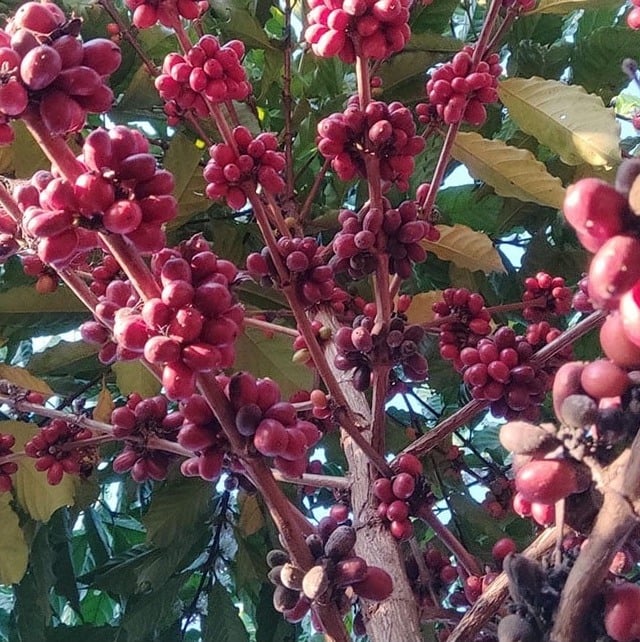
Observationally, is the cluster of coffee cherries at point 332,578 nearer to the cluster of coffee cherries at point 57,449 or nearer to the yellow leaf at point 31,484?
the cluster of coffee cherries at point 57,449

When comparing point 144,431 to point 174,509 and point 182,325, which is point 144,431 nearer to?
point 182,325

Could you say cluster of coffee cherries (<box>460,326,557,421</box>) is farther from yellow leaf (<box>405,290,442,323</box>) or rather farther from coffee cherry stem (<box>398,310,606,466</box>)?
yellow leaf (<box>405,290,442,323</box>)

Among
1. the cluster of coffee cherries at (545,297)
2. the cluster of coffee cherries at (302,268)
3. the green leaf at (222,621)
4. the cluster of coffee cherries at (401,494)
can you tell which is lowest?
the green leaf at (222,621)

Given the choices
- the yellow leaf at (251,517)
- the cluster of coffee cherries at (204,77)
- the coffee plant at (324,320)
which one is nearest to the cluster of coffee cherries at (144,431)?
the coffee plant at (324,320)

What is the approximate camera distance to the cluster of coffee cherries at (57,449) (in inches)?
46.4

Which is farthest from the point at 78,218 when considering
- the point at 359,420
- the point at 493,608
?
the point at 359,420

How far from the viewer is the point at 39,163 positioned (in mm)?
1403

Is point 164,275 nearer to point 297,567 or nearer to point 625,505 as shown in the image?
point 297,567

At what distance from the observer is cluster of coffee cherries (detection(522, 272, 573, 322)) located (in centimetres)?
132

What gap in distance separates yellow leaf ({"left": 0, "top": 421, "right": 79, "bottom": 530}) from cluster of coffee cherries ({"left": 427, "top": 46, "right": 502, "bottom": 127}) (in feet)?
2.80

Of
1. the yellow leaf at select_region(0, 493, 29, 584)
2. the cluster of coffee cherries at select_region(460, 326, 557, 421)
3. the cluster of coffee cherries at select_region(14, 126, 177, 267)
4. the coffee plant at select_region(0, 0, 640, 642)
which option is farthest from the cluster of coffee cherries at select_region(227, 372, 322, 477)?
the yellow leaf at select_region(0, 493, 29, 584)

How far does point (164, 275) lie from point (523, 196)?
2.51ft

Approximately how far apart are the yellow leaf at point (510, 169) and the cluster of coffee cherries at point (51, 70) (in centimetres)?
72

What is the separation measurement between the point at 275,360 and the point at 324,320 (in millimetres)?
213
